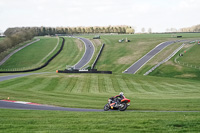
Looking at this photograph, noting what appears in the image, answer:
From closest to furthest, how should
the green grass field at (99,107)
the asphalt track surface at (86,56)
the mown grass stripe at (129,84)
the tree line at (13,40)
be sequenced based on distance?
the green grass field at (99,107), the mown grass stripe at (129,84), the asphalt track surface at (86,56), the tree line at (13,40)

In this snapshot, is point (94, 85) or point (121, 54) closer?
point (94, 85)

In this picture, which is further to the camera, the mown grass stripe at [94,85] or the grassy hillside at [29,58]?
the grassy hillside at [29,58]

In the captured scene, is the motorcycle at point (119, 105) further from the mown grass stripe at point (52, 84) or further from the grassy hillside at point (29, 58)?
the grassy hillside at point (29, 58)

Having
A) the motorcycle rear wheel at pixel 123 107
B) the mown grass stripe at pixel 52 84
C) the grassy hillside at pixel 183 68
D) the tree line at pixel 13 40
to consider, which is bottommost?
the grassy hillside at pixel 183 68

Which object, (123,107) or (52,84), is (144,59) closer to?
(52,84)

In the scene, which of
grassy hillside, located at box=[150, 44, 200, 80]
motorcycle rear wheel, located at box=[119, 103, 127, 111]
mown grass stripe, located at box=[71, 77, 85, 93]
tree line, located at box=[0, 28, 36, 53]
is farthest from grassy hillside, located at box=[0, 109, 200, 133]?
tree line, located at box=[0, 28, 36, 53]

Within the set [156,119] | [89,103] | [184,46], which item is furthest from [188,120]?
[184,46]

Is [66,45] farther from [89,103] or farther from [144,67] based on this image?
[89,103]

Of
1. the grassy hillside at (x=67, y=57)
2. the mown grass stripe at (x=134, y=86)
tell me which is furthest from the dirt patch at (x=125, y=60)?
the mown grass stripe at (x=134, y=86)

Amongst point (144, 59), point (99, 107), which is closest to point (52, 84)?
point (99, 107)

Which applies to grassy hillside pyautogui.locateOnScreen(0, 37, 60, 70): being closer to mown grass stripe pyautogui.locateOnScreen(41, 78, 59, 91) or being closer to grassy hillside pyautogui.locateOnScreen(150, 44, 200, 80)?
mown grass stripe pyautogui.locateOnScreen(41, 78, 59, 91)

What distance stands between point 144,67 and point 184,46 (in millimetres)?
29826

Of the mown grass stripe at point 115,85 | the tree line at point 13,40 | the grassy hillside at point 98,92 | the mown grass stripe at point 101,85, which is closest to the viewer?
the grassy hillside at point 98,92

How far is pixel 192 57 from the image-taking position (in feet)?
274
